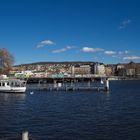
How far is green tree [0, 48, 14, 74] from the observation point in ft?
528

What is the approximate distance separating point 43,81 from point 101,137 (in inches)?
6566

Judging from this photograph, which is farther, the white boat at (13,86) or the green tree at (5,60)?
the green tree at (5,60)

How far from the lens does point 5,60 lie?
536 feet

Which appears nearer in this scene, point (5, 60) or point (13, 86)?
point (13, 86)

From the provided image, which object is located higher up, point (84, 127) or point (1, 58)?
point (1, 58)

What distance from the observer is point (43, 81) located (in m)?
197

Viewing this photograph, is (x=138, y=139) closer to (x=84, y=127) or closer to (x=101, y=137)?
(x=101, y=137)

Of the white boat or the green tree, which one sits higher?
the green tree

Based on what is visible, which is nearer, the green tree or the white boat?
the white boat

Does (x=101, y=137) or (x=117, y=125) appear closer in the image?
(x=101, y=137)

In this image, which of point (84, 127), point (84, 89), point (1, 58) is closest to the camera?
point (84, 127)

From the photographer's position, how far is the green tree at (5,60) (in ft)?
528

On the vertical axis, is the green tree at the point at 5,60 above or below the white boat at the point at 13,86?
above

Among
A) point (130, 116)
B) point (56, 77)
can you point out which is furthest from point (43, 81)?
point (130, 116)
